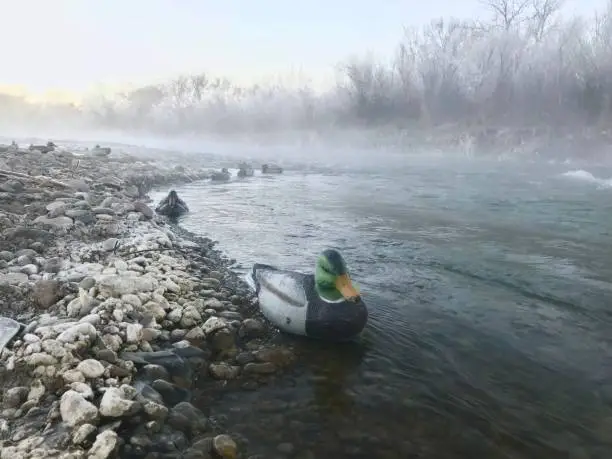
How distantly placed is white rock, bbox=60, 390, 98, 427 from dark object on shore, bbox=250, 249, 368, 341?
8.03 ft

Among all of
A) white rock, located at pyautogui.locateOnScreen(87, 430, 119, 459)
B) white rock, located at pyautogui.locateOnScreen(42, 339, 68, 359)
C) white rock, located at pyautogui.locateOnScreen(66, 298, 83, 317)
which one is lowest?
white rock, located at pyautogui.locateOnScreen(87, 430, 119, 459)

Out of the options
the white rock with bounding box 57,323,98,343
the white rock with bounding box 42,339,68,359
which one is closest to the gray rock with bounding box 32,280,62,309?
the white rock with bounding box 57,323,98,343

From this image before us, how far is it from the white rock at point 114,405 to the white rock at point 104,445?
0.25m

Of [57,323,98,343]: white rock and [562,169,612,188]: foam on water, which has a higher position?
[562,169,612,188]: foam on water

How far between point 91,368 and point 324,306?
253cm

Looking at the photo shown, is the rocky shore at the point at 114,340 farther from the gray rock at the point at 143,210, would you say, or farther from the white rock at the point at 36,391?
the gray rock at the point at 143,210

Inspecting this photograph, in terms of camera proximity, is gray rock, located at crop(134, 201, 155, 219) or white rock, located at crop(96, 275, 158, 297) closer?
white rock, located at crop(96, 275, 158, 297)

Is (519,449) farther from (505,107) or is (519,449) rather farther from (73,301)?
(505,107)

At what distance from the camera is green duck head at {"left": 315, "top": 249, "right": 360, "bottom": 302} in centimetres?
519

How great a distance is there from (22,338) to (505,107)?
49.4m

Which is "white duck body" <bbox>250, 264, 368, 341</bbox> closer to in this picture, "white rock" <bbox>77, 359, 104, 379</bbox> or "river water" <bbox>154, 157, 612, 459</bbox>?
"river water" <bbox>154, 157, 612, 459</bbox>

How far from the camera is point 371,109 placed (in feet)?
185

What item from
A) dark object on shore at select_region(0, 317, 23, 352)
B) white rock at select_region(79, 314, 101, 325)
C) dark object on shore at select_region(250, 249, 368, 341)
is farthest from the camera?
dark object on shore at select_region(250, 249, 368, 341)

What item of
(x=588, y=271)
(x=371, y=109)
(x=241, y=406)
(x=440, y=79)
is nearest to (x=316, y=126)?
(x=371, y=109)
